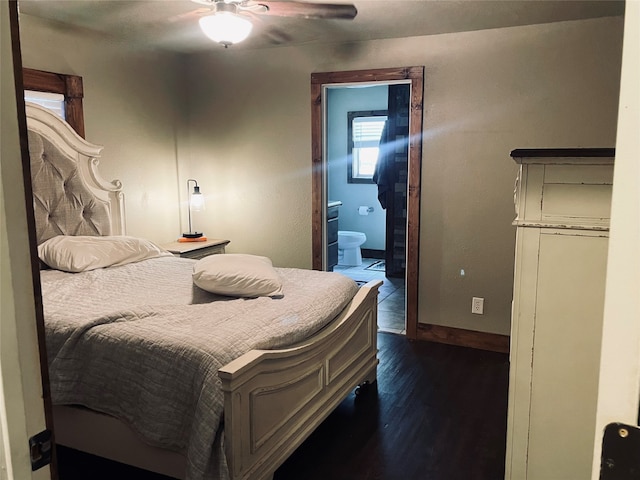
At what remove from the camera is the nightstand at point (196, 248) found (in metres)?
4.22

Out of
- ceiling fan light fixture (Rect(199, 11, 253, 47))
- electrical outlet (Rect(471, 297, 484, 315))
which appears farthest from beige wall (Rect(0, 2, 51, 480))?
electrical outlet (Rect(471, 297, 484, 315))

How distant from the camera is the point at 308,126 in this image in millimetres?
4402

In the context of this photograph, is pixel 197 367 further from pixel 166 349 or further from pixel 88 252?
pixel 88 252

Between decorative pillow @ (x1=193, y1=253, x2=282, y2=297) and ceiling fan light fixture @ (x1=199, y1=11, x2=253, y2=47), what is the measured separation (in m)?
1.11

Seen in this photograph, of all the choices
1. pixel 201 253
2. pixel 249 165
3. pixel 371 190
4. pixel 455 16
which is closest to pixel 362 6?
pixel 455 16

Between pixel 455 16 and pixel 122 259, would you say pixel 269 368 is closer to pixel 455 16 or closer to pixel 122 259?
pixel 122 259

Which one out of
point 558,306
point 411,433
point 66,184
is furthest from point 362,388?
point 66,184

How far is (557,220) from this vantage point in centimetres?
155

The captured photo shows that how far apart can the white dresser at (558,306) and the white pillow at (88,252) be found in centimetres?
261

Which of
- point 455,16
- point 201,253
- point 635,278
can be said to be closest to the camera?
point 635,278

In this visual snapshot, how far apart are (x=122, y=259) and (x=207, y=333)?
159 cm

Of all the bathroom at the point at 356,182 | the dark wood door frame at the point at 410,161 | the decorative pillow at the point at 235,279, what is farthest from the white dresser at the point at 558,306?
the bathroom at the point at 356,182

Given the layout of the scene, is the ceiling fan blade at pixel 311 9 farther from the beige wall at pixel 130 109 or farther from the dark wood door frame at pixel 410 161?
the beige wall at pixel 130 109

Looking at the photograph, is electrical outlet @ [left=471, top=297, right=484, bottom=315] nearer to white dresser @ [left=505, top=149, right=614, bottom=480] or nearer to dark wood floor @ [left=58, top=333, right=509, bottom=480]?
dark wood floor @ [left=58, top=333, right=509, bottom=480]
